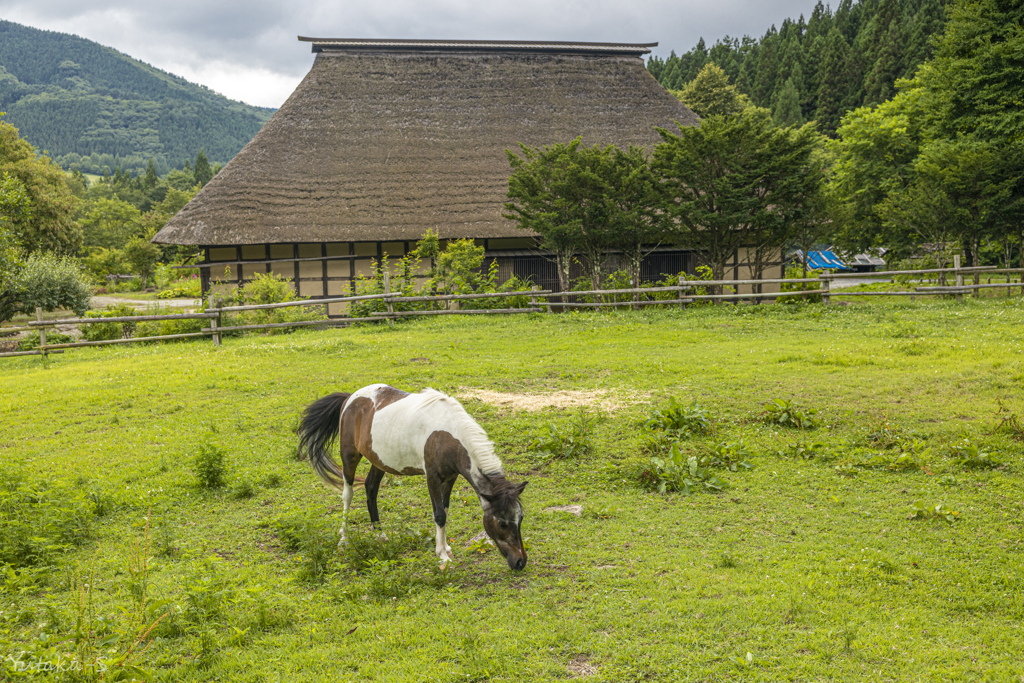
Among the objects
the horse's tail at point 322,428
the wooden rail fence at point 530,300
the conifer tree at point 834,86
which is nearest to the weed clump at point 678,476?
the horse's tail at point 322,428

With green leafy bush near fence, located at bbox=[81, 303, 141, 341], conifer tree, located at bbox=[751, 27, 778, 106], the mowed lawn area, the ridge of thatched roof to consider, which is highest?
conifer tree, located at bbox=[751, 27, 778, 106]

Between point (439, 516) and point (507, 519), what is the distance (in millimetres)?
579

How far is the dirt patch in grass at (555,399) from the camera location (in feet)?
29.8

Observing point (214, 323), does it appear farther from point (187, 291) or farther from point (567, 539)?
point (567, 539)

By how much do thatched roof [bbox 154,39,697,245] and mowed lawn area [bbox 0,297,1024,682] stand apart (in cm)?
1082

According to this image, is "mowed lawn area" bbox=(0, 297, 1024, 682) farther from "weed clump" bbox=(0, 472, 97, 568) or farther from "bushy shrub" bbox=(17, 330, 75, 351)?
"bushy shrub" bbox=(17, 330, 75, 351)

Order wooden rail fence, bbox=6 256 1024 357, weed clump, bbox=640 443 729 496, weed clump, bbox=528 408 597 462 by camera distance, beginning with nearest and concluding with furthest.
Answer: weed clump, bbox=640 443 729 496
weed clump, bbox=528 408 597 462
wooden rail fence, bbox=6 256 1024 357

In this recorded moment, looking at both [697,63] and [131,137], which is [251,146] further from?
[131,137]

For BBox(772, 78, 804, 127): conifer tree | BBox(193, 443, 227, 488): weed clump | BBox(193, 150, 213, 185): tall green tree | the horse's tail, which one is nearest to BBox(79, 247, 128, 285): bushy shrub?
BBox(193, 150, 213, 185): tall green tree

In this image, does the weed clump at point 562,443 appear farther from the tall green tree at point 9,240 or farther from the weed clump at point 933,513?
the tall green tree at point 9,240

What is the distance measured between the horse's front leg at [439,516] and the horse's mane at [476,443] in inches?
15.4

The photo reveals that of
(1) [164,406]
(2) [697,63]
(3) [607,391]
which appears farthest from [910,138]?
(2) [697,63]

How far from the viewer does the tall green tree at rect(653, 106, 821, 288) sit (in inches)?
702

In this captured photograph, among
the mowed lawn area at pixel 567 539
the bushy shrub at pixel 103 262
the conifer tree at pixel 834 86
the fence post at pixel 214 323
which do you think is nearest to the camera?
the mowed lawn area at pixel 567 539
